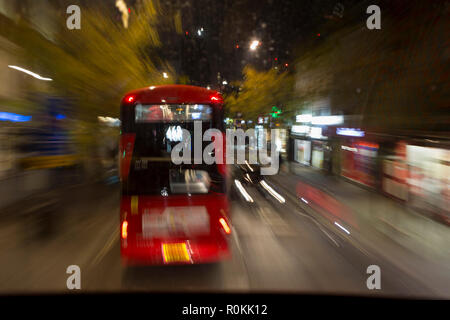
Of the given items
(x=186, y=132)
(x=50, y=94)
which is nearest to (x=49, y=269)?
(x=186, y=132)

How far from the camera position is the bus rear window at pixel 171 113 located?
18.0 ft

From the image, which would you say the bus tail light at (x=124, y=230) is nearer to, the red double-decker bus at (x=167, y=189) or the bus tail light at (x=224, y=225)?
the red double-decker bus at (x=167, y=189)

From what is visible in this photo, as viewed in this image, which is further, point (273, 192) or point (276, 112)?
point (276, 112)

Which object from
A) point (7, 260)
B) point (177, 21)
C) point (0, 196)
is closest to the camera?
point (7, 260)

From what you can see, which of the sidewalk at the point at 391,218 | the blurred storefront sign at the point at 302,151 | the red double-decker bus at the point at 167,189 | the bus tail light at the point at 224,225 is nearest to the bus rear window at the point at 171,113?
the red double-decker bus at the point at 167,189

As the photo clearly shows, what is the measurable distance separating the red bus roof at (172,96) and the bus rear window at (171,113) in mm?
84

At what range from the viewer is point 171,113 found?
548cm

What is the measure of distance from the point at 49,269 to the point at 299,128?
17511 mm

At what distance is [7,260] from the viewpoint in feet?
18.5

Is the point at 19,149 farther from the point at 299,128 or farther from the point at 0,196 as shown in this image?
the point at 299,128

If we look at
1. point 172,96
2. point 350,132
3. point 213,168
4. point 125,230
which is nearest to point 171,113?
point 172,96

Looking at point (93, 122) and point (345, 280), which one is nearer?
point (345, 280)

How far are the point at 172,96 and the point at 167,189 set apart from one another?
5.01 ft

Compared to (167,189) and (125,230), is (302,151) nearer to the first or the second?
(167,189)
